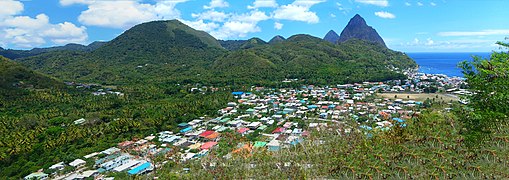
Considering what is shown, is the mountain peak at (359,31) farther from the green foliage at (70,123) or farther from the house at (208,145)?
the house at (208,145)

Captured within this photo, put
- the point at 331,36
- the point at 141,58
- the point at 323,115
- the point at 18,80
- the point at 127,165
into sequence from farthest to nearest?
the point at 331,36
the point at 141,58
the point at 18,80
the point at 323,115
the point at 127,165

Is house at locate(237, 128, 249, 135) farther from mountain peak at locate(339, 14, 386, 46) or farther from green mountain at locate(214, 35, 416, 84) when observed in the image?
mountain peak at locate(339, 14, 386, 46)

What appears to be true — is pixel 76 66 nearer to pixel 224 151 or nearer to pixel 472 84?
pixel 224 151

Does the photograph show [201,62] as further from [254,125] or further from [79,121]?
[254,125]

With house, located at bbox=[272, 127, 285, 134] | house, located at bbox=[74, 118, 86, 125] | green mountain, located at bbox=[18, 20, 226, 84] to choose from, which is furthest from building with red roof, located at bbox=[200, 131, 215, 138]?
green mountain, located at bbox=[18, 20, 226, 84]

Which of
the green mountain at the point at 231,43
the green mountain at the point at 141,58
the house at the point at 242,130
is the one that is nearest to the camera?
the house at the point at 242,130

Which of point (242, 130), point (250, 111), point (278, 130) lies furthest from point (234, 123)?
point (250, 111)

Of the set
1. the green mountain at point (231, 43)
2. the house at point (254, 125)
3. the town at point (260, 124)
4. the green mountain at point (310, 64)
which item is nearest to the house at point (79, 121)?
the town at point (260, 124)
